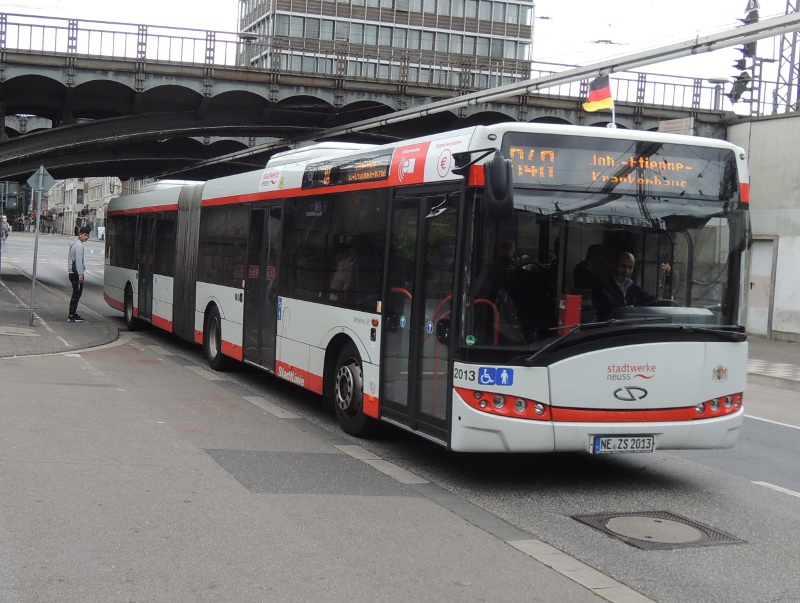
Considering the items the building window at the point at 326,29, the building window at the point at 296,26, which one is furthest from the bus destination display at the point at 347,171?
the building window at the point at 326,29

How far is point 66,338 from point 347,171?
980 centimetres

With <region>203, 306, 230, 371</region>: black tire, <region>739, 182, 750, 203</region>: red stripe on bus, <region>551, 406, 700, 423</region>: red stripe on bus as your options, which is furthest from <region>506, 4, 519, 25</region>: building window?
<region>551, 406, 700, 423</region>: red stripe on bus

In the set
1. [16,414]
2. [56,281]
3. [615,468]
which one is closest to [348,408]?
[615,468]

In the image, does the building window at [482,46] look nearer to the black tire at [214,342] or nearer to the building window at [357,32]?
the building window at [357,32]

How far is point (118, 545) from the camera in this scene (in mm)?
5816

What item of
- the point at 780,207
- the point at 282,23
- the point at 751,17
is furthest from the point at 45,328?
the point at 282,23

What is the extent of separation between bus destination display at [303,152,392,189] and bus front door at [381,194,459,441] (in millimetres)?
567

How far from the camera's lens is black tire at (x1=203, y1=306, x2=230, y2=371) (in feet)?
49.1

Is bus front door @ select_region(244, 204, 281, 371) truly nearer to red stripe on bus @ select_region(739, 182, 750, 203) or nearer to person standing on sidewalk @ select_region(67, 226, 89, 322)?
red stripe on bus @ select_region(739, 182, 750, 203)

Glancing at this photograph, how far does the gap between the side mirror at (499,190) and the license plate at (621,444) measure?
1.91 metres

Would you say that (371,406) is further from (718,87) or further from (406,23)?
(406,23)

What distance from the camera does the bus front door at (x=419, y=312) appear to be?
8.13 m

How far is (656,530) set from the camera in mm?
6949

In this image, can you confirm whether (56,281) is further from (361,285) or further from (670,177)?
(670,177)
